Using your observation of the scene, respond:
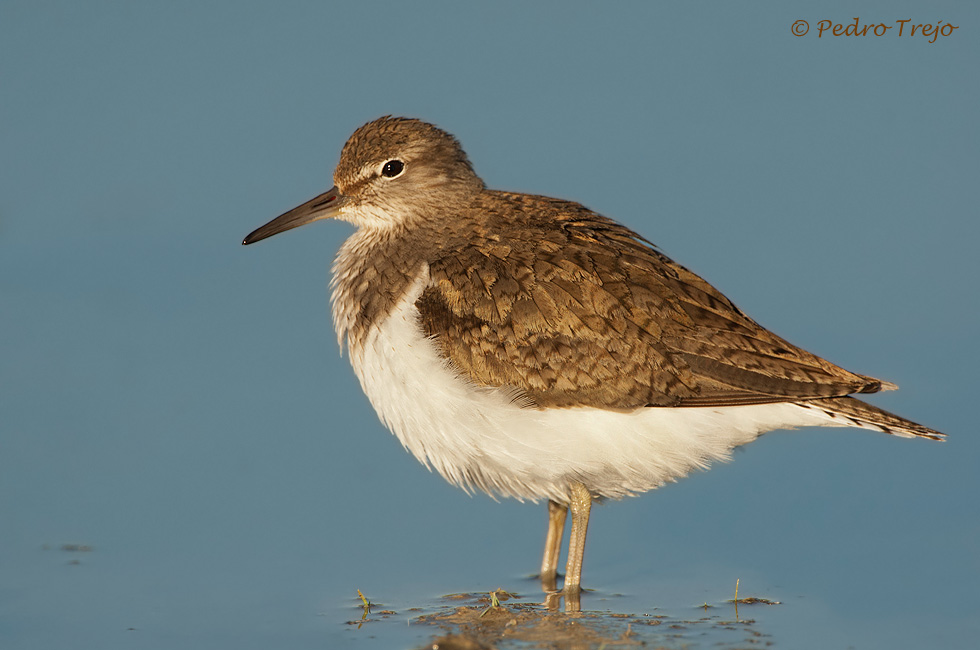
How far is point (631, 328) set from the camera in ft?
28.9

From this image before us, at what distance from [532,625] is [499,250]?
291cm

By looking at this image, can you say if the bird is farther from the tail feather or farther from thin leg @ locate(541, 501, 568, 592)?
thin leg @ locate(541, 501, 568, 592)

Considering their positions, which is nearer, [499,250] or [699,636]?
[699,636]

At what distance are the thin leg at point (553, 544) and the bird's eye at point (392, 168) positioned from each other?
334 cm

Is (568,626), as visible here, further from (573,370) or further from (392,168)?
(392,168)

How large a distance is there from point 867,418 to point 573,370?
92.1 inches

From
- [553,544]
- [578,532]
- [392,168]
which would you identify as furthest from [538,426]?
[392,168]

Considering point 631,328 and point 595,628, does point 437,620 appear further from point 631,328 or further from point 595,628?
point 631,328

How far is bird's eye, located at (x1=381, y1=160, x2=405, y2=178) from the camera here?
10336mm

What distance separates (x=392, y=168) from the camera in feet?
34.0

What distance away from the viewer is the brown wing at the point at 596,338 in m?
8.74

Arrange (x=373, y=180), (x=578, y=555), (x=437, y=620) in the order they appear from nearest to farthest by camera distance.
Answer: (x=437, y=620), (x=578, y=555), (x=373, y=180)

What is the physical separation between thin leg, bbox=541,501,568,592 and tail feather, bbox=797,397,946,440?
8.30ft

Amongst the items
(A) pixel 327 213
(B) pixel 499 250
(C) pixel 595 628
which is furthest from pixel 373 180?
(C) pixel 595 628
